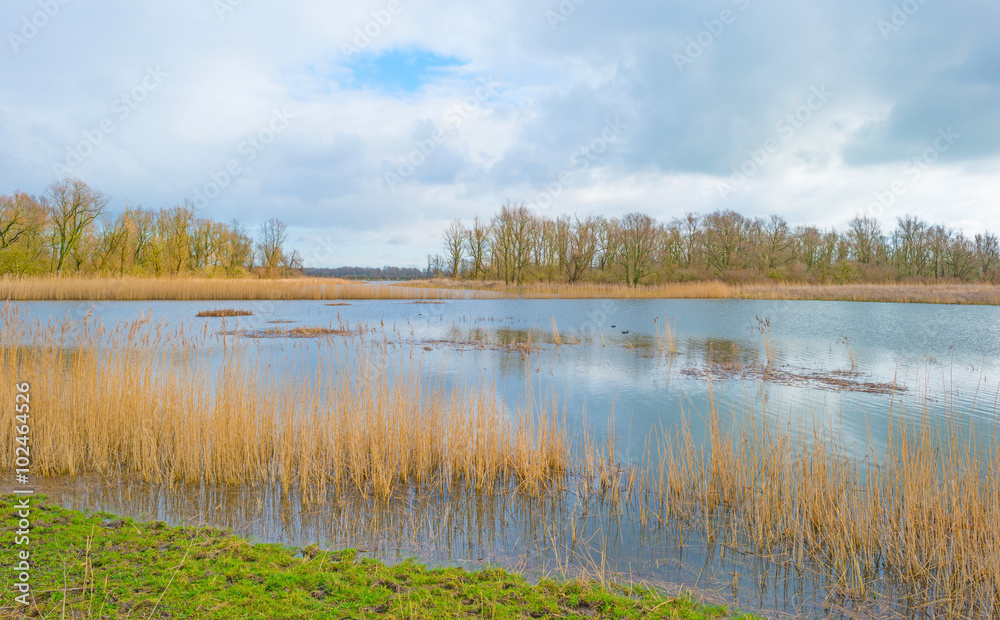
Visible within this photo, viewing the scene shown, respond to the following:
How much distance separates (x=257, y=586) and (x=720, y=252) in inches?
1642

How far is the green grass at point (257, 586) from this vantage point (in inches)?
96.0

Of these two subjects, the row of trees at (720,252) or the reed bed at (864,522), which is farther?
the row of trees at (720,252)

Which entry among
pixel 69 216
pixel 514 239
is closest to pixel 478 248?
pixel 514 239

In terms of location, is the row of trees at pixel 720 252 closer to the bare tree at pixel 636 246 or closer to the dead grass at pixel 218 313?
the bare tree at pixel 636 246

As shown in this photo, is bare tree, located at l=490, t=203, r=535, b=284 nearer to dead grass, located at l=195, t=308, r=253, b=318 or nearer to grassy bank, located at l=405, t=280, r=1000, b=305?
grassy bank, located at l=405, t=280, r=1000, b=305

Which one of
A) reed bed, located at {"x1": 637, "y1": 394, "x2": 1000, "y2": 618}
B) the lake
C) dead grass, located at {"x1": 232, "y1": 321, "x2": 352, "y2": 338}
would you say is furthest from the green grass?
dead grass, located at {"x1": 232, "y1": 321, "x2": 352, "y2": 338}

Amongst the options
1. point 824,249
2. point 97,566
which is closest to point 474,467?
point 97,566

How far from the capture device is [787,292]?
30.8 metres

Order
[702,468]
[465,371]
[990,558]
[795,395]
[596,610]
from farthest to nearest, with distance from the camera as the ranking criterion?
[465,371] < [795,395] < [702,468] < [990,558] < [596,610]

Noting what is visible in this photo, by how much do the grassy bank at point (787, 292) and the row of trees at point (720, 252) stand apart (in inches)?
166

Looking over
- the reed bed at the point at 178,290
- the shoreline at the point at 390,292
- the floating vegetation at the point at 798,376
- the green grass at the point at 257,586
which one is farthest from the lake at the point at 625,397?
the shoreline at the point at 390,292

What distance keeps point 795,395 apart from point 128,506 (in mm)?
8497

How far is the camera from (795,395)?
26.5 feet

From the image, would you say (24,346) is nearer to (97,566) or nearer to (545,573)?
(97,566)
